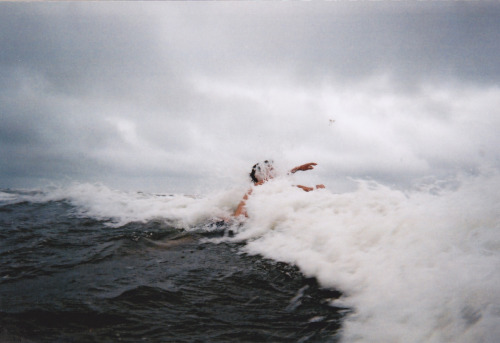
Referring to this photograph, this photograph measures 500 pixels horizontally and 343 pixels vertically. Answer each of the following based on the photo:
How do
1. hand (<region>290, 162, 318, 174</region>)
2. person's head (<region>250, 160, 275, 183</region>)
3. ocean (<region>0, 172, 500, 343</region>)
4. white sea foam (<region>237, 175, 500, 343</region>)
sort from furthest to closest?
person's head (<region>250, 160, 275, 183</region>) → hand (<region>290, 162, 318, 174</region>) → ocean (<region>0, 172, 500, 343</region>) → white sea foam (<region>237, 175, 500, 343</region>)

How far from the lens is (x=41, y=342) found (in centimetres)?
167

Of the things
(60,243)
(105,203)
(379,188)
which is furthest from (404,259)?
(105,203)

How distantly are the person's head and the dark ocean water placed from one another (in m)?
3.04

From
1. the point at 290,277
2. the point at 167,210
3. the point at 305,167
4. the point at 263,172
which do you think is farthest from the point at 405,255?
the point at 167,210

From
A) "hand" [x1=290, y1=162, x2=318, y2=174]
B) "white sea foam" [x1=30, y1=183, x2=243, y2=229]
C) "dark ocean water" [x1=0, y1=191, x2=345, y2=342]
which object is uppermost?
"hand" [x1=290, y1=162, x2=318, y2=174]

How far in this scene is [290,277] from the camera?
3172mm

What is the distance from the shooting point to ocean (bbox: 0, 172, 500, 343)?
1829mm

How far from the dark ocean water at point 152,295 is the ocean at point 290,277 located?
0.01m

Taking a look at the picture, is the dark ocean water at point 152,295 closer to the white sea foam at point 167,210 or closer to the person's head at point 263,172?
the white sea foam at point 167,210

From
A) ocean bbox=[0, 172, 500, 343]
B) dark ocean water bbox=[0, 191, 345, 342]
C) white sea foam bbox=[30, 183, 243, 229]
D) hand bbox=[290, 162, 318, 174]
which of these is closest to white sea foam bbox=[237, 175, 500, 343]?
ocean bbox=[0, 172, 500, 343]

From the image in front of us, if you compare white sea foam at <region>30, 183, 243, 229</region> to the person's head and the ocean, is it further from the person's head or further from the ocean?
the ocean

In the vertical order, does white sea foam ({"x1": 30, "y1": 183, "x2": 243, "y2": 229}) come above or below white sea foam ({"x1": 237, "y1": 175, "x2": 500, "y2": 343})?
above

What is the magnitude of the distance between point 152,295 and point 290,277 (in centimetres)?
157

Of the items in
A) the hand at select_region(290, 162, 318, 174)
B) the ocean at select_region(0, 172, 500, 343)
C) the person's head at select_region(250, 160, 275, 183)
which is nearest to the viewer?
the ocean at select_region(0, 172, 500, 343)
